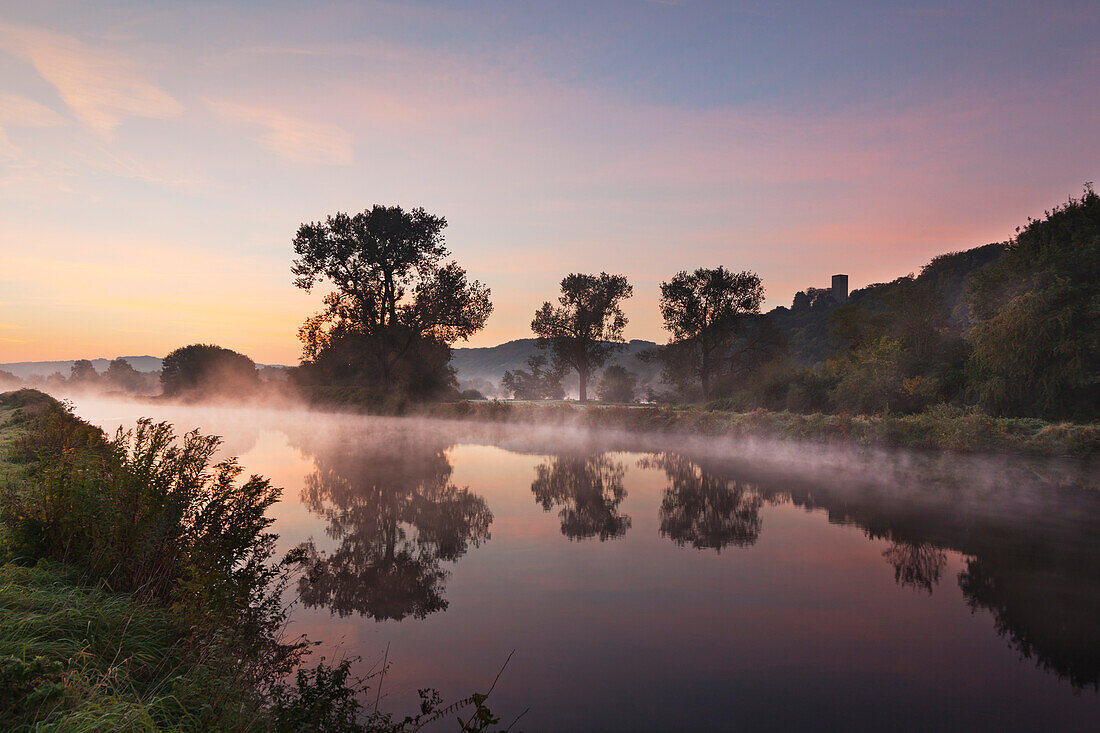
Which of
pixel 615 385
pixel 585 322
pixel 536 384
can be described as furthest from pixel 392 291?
pixel 536 384

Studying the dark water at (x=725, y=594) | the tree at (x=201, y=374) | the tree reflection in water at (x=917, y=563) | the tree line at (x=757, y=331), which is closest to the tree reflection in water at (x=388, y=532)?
the dark water at (x=725, y=594)

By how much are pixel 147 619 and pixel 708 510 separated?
11272 millimetres

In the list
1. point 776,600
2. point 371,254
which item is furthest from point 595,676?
point 371,254

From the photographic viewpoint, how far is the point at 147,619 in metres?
4.71

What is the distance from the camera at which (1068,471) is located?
14203mm

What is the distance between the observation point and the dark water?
5.23 m

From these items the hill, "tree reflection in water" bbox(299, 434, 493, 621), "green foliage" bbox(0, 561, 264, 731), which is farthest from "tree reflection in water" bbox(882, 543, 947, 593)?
the hill

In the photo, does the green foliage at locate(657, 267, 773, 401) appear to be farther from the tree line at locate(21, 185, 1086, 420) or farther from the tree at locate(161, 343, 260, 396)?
the tree at locate(161, 343, 260, 396)

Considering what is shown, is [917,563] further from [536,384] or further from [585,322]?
[536,384]

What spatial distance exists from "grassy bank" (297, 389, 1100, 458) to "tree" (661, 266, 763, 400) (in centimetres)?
2068

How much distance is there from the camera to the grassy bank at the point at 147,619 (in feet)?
10.5

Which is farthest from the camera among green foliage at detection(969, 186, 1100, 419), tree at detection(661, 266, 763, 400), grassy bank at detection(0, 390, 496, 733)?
tree at detection(661, 266, 763, 400)

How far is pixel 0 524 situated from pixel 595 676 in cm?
707

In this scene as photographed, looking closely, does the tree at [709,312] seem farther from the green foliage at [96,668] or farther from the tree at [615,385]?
the green foliage at [96,668]
